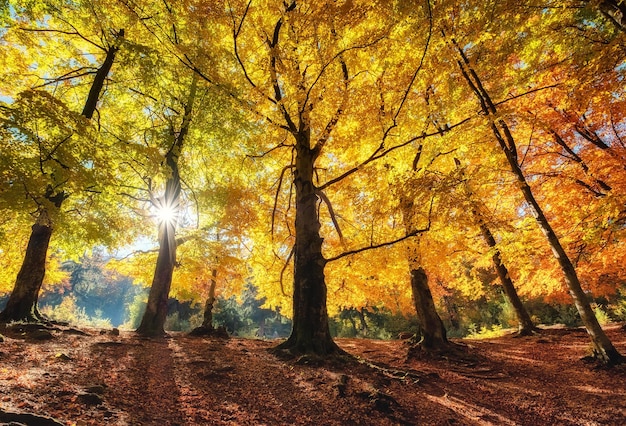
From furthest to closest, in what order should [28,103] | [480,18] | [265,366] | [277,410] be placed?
[265,366] < [480,18] < [28,103] < [277,410]

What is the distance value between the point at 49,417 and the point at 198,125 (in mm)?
5746

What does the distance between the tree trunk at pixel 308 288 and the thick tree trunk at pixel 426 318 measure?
9.48ft

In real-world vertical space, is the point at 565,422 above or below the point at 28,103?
below

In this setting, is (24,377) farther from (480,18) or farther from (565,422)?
(480,18)

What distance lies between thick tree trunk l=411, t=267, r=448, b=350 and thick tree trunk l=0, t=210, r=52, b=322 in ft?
30.5

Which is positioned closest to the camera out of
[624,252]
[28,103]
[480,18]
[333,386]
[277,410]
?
[277,410]

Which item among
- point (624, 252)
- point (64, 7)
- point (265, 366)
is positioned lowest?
point (265, 366)

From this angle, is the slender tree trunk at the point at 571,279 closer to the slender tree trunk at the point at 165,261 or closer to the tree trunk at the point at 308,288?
the tree trunk at the point at 308,288

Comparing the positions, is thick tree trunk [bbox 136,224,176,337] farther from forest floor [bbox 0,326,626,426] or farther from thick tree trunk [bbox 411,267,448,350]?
thick tree trunk [bbox 411,267,448,350]

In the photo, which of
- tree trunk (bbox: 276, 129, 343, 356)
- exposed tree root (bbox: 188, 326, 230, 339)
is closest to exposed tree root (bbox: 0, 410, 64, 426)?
tree trunk (bbox: 276, 129, 343, 356)

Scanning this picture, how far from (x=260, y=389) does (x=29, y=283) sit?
695 cm

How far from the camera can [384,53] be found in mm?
5480

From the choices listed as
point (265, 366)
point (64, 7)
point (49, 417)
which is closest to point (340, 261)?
point (265, 366)

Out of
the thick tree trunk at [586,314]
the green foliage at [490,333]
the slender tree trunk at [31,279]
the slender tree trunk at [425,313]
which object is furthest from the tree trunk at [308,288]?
the green foliage at [490,333]
